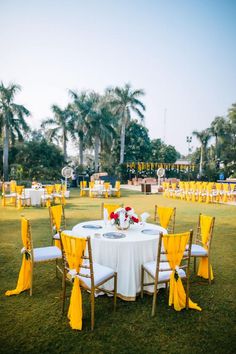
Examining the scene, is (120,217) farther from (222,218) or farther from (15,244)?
(222,218)

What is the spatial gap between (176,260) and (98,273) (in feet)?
3.15

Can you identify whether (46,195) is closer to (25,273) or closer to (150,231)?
(25,273)

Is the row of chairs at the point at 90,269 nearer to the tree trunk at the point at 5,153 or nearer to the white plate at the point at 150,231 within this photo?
the white plate at the point at 150,231

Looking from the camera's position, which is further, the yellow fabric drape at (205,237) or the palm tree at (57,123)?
the palm tree at (57,123)

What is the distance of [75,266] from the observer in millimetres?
3221

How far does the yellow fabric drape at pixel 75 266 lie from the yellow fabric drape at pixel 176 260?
3.32 feet

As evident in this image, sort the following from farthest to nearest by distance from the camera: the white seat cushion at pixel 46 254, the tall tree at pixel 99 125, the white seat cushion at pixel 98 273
→ the tall tree at pixel 99 125 → the white seat cushion at pixel 46 254 → the white seat cushion at pixel 98 273

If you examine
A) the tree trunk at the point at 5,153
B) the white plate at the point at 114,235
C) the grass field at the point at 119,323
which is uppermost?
the tree trunk at the point at 5,153

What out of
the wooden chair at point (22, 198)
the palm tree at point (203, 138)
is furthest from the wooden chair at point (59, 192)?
the palm tree at point (203, 138)

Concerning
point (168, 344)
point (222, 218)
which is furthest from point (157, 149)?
point (168, 344)

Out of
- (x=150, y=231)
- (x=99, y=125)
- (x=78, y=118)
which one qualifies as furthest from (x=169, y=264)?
(x=78, y=118)

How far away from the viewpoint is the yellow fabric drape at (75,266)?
3072 millimetres

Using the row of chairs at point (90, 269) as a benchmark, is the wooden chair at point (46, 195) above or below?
above

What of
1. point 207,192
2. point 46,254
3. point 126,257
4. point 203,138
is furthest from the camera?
point 203,138
